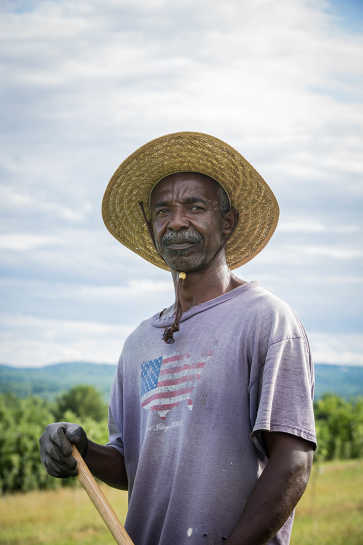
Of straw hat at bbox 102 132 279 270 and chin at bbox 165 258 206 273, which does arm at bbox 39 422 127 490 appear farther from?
straw hat at bbox 102 132 279 270

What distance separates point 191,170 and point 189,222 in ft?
0.97

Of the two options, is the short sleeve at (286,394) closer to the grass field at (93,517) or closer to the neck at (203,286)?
the neck at (203,286)

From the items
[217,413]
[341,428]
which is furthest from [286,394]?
[341,428]

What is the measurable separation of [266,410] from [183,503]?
0.50 meters

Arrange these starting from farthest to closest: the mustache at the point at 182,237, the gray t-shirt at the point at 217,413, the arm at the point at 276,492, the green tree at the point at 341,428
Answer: the green tree at the point at 341,428
the mustache at the point at 182,237
the gray t-shirt at the point at 217,413
the arm at the point at 276,492

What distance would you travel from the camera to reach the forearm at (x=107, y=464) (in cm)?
258

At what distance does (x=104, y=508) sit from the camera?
2.13 metres

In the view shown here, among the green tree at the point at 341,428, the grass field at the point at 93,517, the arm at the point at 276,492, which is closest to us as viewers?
the arm at the point at 276,492

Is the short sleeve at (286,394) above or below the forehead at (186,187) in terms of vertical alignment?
below

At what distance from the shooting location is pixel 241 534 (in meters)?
1.98

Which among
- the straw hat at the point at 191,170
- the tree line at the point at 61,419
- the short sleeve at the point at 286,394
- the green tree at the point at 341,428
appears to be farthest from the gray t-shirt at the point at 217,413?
the green tree at the point at 341,428

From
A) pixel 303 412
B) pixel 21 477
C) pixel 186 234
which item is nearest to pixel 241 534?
pixel 303 412

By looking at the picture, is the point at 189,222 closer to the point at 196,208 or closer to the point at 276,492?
the point at 196,208

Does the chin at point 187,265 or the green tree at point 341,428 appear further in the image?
the green tree at point 341,428
